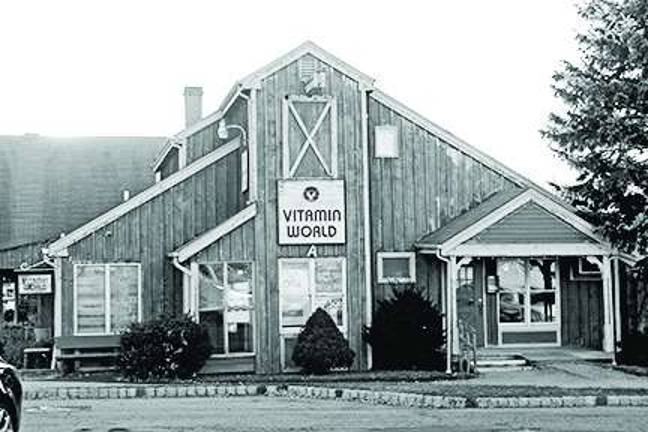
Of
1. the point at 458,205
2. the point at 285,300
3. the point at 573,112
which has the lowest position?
the point at 285,300

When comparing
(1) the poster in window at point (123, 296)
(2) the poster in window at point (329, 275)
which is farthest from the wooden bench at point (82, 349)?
(2) the poster in window at point (329, 275)

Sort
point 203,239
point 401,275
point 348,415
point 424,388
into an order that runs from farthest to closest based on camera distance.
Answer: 1. point 401,275
2. point 203,239
3. point 424,388
4. point 348,415

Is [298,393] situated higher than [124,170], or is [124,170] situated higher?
[124,170]

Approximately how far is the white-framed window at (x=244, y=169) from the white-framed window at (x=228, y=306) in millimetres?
2152

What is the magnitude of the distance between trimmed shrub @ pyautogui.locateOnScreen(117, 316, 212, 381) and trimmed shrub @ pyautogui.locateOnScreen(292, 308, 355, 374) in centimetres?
218

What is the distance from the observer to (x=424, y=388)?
21641 millimetres

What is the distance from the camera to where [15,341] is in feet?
103

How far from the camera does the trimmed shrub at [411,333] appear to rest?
2620 centimetres

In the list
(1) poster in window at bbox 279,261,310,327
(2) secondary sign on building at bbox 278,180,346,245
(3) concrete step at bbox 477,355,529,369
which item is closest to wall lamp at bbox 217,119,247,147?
(2) secondary sign on building at bbox 278,180,346,245

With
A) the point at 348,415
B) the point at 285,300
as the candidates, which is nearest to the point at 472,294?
the point at 285,300

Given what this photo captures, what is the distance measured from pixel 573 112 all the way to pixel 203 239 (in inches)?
384

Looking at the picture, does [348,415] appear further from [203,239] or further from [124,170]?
[124,170]

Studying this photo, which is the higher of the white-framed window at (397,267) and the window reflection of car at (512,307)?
the white-framed window at (397,267)

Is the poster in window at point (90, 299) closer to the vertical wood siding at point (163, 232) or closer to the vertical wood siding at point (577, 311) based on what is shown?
the vertical wood siding at point (163, 232)
